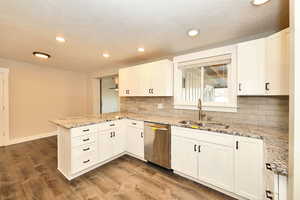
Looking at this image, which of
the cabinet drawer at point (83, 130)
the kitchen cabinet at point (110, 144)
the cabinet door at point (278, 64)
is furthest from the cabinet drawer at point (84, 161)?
the cabinet door at point (278, 64)

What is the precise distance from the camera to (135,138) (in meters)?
2.69

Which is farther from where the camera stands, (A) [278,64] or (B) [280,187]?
(A) [278,64]

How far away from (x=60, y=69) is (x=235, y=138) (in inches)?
213

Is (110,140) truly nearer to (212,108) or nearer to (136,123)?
(136,123)

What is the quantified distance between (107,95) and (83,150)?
12.1ft

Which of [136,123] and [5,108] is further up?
[5,108]

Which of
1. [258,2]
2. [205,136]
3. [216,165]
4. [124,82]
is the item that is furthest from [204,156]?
[124,82]

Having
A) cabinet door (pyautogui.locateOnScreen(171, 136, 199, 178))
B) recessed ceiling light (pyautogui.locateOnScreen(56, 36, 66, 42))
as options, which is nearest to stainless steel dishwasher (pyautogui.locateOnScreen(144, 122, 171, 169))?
cabinet door (pyautogui.locateOnScreen(171, 136, 199, 178))

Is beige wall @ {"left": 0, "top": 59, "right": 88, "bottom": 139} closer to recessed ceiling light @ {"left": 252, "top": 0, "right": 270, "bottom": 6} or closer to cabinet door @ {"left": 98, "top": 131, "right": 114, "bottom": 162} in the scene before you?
cabinet door @ {"left": 98, "top": 131, "right": 114, "bottom": 162}

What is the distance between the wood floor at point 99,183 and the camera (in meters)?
1.70

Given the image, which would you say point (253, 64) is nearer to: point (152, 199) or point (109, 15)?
point (109, 15)

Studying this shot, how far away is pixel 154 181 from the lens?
2002 mm

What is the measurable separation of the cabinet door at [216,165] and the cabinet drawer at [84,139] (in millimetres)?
1862

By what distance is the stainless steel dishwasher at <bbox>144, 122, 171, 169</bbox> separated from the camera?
2.21 m
